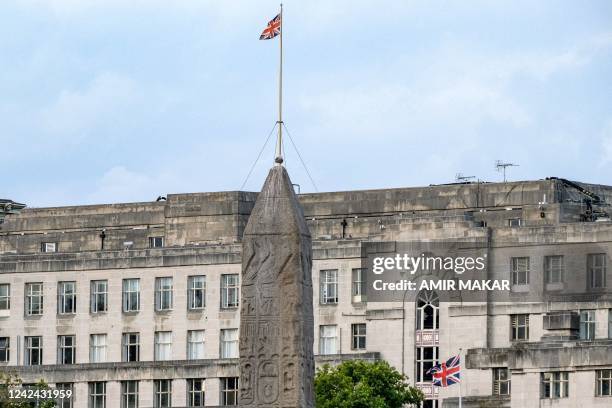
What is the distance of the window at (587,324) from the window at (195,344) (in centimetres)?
2369

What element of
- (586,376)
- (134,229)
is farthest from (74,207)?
(586,376)

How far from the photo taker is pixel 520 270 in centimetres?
12575

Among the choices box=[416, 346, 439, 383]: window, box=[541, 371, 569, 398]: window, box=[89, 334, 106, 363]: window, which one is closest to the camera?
box=[541, 371, 569, 398]: window

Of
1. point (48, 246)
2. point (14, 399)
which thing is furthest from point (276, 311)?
point (48, 246)

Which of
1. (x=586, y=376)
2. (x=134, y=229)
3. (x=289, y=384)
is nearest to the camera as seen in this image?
(x=289, y=384)

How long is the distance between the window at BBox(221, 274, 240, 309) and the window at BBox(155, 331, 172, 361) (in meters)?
4.16

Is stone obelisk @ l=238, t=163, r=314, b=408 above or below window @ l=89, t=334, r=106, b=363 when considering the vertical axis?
above

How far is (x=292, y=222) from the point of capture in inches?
2160

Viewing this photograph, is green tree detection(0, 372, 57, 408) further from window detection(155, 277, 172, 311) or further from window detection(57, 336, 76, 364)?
window detection(155, 277, 172, 311)

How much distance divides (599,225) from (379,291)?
43.0 feet

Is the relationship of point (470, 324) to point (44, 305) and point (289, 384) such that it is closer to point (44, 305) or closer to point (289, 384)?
point (44, 305)

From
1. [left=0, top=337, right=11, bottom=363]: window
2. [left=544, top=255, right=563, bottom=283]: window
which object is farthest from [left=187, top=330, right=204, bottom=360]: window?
[left=544, top=255, right=563, bottom=283]: window

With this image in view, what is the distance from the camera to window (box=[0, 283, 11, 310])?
457 feet

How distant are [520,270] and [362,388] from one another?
16.9m
